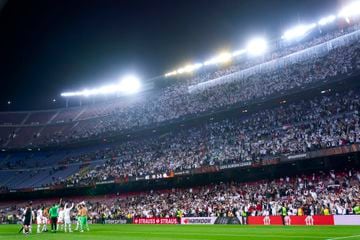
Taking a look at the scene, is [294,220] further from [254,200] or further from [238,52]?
[238,52]

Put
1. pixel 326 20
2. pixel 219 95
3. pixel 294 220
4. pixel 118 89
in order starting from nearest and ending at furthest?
pixel 294 220, pixel 326 20, pixel 219 95, pixel 118 89

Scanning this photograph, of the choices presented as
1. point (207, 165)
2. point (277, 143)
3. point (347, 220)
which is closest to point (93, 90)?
point (207, 165)

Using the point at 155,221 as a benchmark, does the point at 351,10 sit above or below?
above

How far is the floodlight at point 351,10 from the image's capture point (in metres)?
50.1

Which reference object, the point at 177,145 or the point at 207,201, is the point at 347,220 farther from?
the point at 177,145

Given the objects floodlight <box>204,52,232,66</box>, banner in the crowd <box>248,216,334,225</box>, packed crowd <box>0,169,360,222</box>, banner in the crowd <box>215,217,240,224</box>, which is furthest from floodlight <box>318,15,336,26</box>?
banner in the crowd <box>248,216,334,225</box>

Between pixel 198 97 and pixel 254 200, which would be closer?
pixel 254 200

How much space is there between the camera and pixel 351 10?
→ 50.7 metres

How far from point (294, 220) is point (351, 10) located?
115 feet

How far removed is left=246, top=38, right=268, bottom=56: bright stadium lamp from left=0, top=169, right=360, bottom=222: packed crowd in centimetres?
2458

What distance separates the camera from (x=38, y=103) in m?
79.2

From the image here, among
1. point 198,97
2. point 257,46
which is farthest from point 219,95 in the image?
point 257,46

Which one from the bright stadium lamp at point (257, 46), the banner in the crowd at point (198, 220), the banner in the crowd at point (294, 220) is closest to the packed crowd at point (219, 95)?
the bright stadium lamp at point (257, 46)

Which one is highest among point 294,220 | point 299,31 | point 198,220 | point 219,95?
point 299,31
